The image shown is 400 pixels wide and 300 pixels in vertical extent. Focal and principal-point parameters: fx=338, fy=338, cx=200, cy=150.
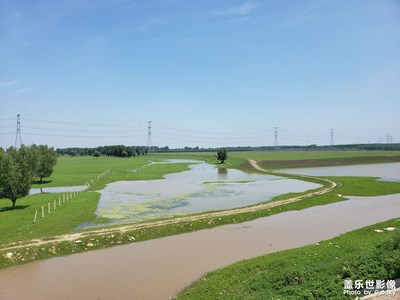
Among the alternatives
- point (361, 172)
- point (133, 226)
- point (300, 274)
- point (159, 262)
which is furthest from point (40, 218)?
point (361, 172)

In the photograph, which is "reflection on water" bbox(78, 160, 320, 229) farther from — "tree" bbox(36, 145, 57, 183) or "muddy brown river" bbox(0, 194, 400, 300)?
"tree" bbox(36, 145, 57, 183)

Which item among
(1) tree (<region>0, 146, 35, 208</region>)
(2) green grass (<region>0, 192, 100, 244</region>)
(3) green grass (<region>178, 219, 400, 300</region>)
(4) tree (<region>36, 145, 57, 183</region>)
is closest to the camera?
(3) green grass (<region>178, 219, 400, 300</region>)

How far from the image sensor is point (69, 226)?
30938mm

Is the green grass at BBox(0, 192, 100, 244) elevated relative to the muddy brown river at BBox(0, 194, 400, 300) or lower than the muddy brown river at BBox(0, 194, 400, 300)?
elevated

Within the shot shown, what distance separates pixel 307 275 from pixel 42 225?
24.4 metres

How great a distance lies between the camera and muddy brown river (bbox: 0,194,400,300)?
18094 millimetres

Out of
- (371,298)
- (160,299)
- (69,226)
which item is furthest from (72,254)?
(371,298)

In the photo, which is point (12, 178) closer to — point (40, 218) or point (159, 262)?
point (40, 218)

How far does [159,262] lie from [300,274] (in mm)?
9440

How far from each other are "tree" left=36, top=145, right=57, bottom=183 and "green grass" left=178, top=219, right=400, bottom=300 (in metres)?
60.3

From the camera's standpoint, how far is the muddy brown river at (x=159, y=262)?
18094 millimetres

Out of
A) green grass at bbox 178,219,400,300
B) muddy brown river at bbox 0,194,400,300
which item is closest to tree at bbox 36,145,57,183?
muddy brown river at bbox 0,194,400,300

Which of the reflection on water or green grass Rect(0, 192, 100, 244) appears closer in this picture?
green grass Rect(0, 192, 100, 244)

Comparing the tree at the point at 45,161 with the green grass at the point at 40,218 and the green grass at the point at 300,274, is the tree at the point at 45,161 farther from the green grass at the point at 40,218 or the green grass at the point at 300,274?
the green grass at the point at 300,274
